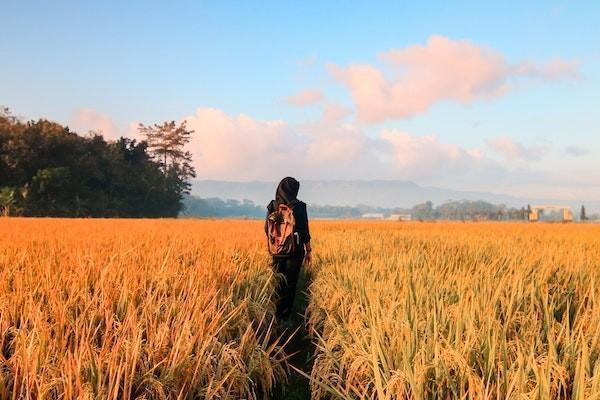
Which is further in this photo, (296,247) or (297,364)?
(296,247)

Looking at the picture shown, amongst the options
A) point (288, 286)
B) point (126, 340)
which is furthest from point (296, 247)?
point (126, 340)

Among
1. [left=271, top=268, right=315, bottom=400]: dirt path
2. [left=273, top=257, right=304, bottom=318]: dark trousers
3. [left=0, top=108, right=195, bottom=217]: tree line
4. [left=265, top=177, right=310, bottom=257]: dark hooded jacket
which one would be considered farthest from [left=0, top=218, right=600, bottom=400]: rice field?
[left=0, top=108, right=195, bottom=217]: tree line

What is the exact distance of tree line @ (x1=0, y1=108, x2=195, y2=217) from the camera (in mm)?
37031

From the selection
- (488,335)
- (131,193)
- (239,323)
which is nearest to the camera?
(488,335)

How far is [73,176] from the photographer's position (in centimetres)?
4000

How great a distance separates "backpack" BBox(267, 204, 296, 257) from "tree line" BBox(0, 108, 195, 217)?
101ft

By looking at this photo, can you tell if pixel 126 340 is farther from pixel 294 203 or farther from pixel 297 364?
pixel 294 203

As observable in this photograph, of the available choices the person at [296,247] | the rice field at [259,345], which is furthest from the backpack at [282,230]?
the rice field at [259,345]

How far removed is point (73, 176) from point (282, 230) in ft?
127

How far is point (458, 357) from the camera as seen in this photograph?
2273 millimetres

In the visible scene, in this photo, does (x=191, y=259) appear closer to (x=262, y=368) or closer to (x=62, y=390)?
(x=262, y=368)

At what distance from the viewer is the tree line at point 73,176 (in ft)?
121

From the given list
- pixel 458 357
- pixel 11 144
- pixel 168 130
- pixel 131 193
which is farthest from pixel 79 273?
pixel 168 130

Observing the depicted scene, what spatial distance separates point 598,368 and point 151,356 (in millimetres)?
2188
